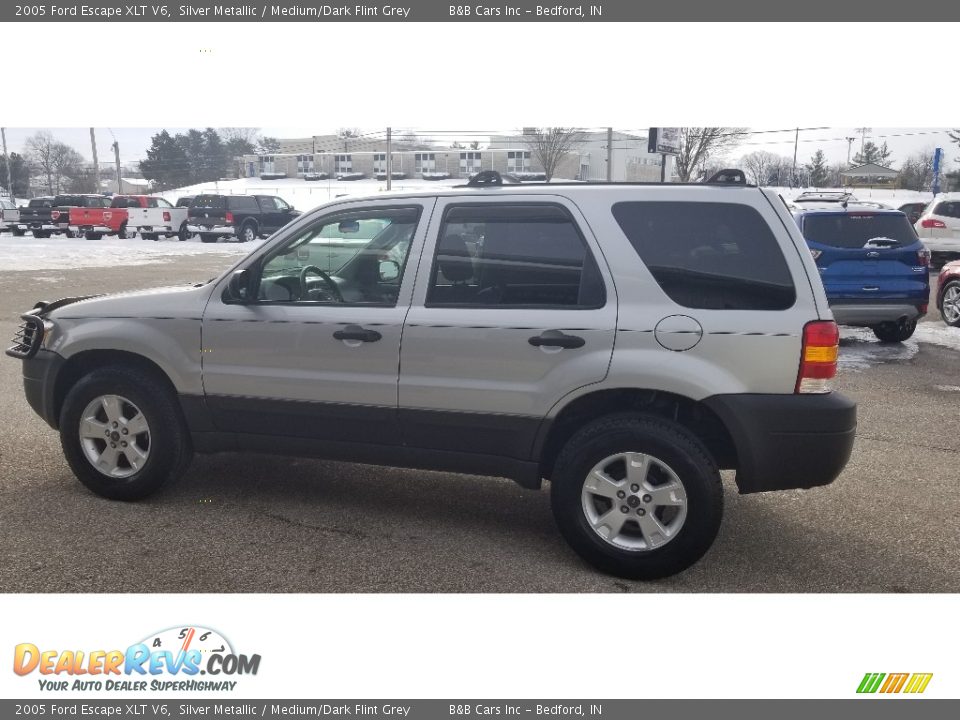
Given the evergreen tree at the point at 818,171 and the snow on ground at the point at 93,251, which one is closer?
the snow on ground at the point at 93,251

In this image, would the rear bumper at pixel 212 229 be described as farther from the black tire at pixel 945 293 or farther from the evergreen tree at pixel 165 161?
the evergreen tree at pixel 165 161

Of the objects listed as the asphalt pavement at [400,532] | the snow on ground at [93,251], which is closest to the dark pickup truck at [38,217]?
the snow on ground at [93,251]

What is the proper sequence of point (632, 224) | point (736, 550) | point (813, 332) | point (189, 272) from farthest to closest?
point (189, 272)
point (736, 550)
point (632, 224)
point (813, 332)

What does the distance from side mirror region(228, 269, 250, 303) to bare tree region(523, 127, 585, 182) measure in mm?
22116

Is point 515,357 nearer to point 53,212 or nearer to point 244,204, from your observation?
point 244,204

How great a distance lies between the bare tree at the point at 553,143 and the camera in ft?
87.2

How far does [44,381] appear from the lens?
489cm

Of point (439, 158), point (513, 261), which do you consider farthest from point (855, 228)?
point (439, 158)

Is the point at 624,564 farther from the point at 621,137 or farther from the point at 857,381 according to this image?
the point at 621,137

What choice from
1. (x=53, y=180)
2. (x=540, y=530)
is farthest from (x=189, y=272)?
(x=53, y=180)

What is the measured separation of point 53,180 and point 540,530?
59.6m

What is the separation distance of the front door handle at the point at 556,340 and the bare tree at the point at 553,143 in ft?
73.9

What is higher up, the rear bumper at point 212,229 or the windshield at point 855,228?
the windshield at point 855,228

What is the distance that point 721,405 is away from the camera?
12.4 ft
